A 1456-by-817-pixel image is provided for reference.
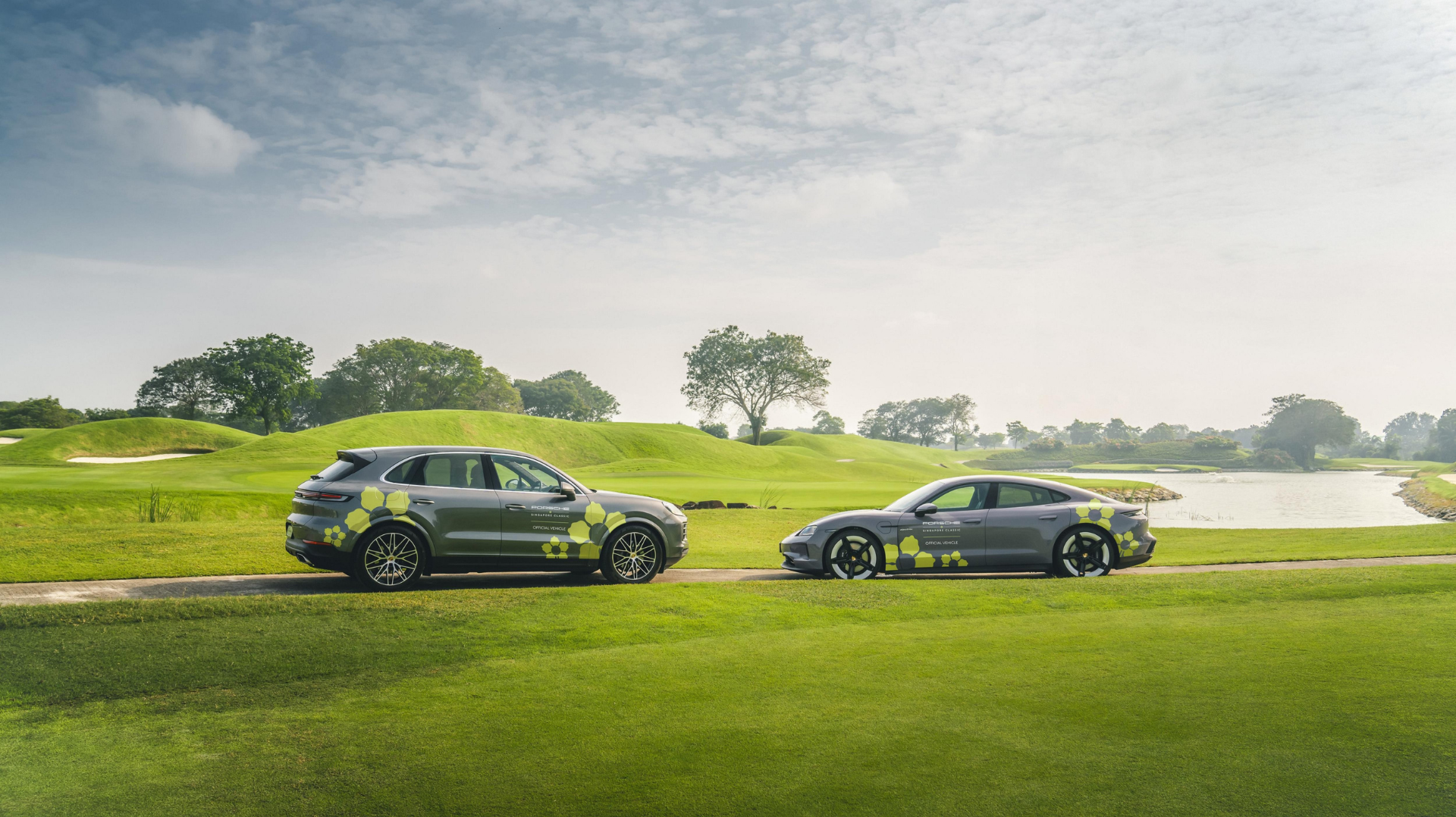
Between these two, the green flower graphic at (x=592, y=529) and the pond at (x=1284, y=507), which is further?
the pond at (x=1284, y=507)

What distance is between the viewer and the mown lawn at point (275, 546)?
1236 cm

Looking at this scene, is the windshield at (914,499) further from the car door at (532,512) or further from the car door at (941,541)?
the car door at (532,512)


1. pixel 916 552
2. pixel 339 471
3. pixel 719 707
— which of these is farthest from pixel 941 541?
pixel 339 471

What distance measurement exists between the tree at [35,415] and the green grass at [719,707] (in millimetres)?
95400

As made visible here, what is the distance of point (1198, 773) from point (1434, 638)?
16.5 ft

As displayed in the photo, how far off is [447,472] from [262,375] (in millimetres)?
81080

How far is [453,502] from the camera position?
11008 mm

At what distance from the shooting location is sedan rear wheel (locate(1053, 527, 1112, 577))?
12.6 meters

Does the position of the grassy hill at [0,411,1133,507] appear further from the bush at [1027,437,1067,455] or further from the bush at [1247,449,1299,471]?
the bush at [1027,437,1067,455]

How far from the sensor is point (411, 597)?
9.74 m

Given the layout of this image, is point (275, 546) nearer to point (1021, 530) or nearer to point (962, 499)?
point (962, 499)

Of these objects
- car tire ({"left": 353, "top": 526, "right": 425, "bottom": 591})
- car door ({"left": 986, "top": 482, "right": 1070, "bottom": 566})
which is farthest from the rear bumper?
car door ({"left": 986, "top": 482, "right": 1070, "bottom": 566})

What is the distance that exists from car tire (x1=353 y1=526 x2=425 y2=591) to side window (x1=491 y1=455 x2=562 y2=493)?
1.36 meters

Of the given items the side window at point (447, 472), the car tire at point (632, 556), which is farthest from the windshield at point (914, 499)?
the side window at point (447, 472)
